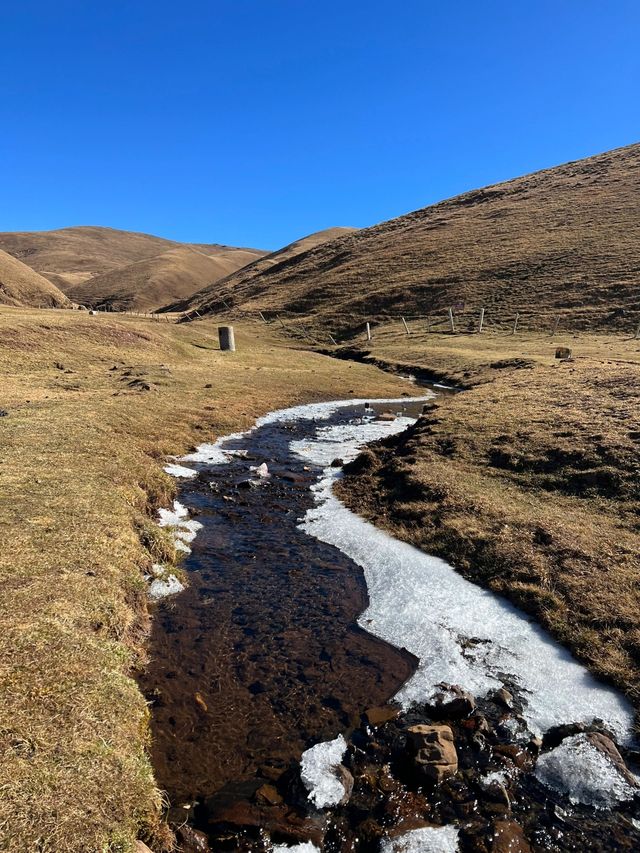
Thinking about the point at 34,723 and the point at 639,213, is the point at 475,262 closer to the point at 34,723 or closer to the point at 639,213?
the point at 639,213

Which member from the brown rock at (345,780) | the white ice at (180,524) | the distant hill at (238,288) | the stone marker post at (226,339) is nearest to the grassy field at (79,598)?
the white ice at (180,524)

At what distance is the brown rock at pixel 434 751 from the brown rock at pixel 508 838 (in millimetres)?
746

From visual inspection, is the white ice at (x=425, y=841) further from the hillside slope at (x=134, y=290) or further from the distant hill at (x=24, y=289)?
the hillside slope at (x=134, y=290)

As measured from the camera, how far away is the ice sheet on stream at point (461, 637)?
24.4 ft

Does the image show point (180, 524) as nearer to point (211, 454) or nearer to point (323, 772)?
point (211, 454)

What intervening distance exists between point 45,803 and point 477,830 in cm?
452

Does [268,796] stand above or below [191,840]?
below

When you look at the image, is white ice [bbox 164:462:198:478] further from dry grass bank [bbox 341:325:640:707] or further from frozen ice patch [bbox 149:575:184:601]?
frozen ice patch [bbox 149:575:184:601]

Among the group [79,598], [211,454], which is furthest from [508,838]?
[211,454]

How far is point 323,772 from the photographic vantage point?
20.3 ft

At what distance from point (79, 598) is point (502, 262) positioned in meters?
82.3

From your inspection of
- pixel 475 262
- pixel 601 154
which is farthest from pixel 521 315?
pixel 601 154

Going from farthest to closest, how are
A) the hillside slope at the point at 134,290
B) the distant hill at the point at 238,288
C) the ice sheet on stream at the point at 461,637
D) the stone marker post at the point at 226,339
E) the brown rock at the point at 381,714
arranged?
1. the hillside slope at the point at 134,290
2. the distant hill at the point at 238,288
3. the stone marker post at the point at 226,339
4. the ice sheet on stream at the point at 461,637
5. the brown rock at the point at 381,714

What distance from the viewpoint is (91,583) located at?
28.1 ft
